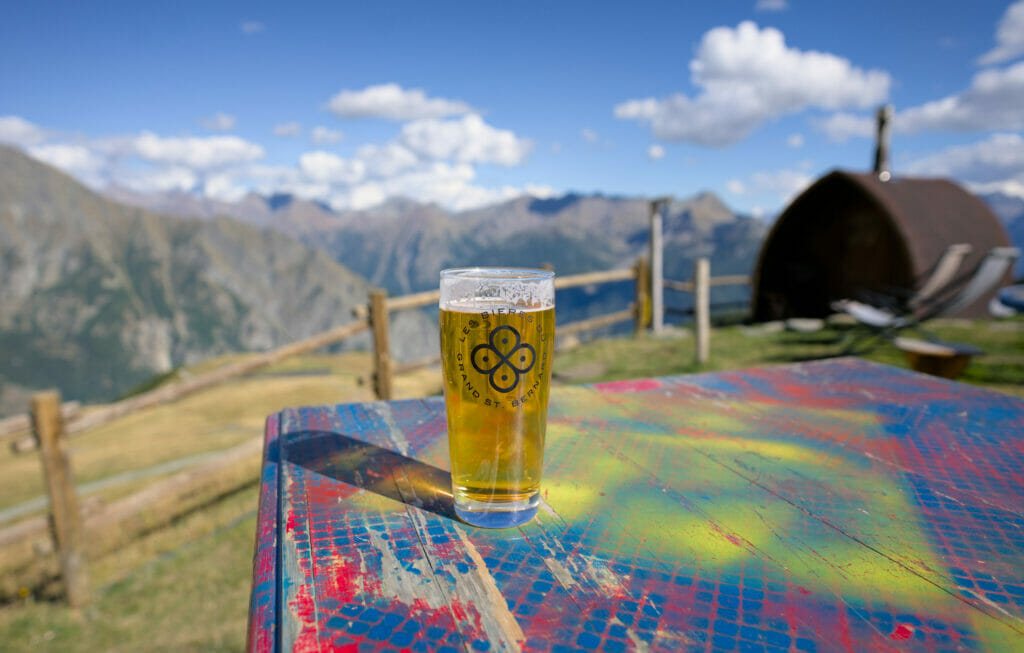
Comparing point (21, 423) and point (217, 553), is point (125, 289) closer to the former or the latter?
point (21, 423)

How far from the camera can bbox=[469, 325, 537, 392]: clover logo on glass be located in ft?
2.45

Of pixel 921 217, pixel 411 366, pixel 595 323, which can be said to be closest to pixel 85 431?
pixel 411 366

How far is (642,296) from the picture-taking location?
9375 millimetres

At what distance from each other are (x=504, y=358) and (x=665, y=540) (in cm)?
29

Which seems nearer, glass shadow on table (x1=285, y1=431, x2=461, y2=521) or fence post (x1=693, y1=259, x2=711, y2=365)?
glass shadow on table (x1=285, y1=431, x2=461, y2=521)

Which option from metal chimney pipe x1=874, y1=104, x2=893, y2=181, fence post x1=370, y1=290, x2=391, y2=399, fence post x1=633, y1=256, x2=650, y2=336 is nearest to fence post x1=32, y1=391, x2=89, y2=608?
fence post x1=370, y1=290, x2=391, y2=399

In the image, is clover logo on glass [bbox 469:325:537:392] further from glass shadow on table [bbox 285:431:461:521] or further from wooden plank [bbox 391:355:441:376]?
wooden plank [bbox 391:355:441:376]

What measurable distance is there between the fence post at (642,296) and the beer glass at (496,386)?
8.75 meters

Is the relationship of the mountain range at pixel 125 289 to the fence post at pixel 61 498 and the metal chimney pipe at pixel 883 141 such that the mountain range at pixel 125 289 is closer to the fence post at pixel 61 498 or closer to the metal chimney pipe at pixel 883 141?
the fence post at pixel 61 498

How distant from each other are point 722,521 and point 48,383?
14436cm

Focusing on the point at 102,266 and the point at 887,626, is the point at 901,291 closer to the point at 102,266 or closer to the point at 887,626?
the point at 887,626

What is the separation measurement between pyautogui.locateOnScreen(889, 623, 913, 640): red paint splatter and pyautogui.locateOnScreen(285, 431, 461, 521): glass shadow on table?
0.48m

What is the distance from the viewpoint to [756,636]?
0.55m

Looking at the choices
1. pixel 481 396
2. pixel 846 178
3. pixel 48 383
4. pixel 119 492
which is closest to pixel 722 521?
pixel 481 396
